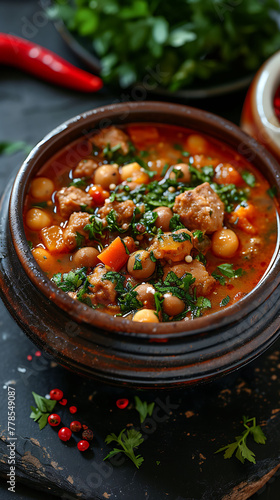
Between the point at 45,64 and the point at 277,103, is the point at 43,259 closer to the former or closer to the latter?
the point at 277,103

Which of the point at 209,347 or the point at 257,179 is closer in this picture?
the point at 209,347

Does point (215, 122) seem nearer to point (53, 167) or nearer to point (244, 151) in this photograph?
point (244, 151)

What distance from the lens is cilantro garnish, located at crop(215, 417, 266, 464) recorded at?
2.96 meters

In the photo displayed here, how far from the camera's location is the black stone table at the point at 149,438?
288 cm

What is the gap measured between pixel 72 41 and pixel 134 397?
3100 millimetres

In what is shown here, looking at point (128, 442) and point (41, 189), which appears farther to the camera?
point (41, 189)

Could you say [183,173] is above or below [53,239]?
below

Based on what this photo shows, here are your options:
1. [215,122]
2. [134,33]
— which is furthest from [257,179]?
[134,33]

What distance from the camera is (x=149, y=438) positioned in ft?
9.87

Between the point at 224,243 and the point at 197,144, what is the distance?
80 centimetres

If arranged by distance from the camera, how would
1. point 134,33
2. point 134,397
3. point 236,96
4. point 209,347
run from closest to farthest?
point 209,347 → point 134,397 → point 134,33 → point 236,96

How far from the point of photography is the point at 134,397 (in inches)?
123

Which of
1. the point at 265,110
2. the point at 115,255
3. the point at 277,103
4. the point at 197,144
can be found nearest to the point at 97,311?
the point at 115,255

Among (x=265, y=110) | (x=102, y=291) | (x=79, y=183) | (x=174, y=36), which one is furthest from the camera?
(x=174, y=36)
